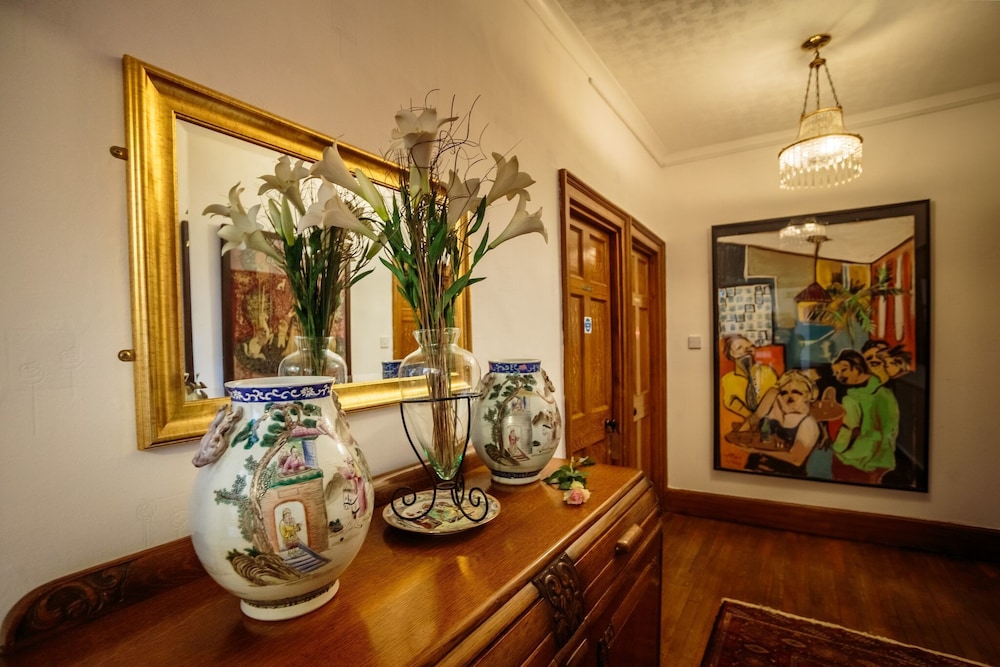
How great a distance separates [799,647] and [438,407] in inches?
84.0

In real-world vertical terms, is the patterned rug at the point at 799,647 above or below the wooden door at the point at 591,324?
below

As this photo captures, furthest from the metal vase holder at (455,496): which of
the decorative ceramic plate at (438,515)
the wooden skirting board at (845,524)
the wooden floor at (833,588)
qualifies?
the wooden skirting board at (845,524)

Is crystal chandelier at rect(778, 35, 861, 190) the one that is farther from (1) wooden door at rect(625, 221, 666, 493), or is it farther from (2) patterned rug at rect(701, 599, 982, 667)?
(2) patterned rug at rect(701, 599, 982, 667)

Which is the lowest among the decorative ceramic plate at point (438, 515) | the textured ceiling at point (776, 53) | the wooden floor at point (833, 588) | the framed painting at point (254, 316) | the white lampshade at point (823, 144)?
the wooden floor at point (833, 588)

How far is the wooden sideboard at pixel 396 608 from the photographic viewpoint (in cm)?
57

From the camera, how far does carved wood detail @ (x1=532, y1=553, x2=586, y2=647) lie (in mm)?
763

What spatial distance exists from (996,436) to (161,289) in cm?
417

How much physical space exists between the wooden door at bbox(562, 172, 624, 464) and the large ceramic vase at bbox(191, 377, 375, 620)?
155cm

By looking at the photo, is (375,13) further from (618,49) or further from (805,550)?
(805,550)

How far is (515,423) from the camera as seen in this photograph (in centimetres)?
111

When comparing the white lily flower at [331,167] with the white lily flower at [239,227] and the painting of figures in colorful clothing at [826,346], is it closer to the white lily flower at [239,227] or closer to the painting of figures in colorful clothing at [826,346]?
the white lily flower at [239,227]

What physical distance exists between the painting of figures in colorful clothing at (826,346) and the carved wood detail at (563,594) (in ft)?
10.0

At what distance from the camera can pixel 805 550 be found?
9.68ft

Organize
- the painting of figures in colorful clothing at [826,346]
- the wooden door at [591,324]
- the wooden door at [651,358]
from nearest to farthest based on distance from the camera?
1. the wooden door at [591,324]
2. the painting of figures in colorful clothing at [826,346]
3. the wooden door at [651,358]
